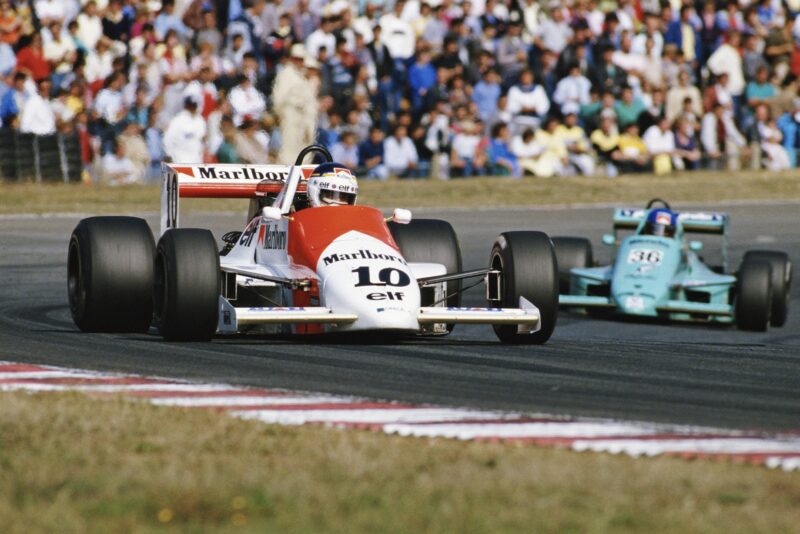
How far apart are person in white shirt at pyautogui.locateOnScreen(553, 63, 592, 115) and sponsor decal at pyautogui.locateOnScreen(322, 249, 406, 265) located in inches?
585

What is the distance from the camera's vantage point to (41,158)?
22.6m

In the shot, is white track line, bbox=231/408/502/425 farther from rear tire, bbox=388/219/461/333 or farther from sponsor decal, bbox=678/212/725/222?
sponsor decal, bbox=678/212/725/222

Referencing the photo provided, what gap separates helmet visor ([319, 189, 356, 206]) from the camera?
438 inches

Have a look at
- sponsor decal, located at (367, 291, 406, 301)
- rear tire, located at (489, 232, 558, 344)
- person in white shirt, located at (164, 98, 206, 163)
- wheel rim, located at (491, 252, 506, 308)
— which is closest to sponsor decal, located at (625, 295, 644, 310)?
wheel rim, located at (491, 252, 506, 308)

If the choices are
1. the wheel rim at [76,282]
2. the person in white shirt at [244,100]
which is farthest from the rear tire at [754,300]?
the person in white shirt at [244,100]

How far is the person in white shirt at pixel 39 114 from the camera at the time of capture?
21828mm

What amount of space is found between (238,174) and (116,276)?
7.39 feet

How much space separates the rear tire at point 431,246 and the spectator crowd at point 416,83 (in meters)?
9.88

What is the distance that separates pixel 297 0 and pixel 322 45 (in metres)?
0.78

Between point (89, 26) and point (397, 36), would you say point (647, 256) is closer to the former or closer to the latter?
point (397, 36)

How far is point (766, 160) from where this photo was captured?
27.3m

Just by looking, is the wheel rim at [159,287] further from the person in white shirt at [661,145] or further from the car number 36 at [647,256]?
the person in white shirt at [661,145]

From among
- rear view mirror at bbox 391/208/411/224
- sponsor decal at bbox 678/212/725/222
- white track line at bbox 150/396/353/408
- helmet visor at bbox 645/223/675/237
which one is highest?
rear view mirror at bbox 391/208/411/224

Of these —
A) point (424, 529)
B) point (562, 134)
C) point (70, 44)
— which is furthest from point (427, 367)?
point (562, 134)
